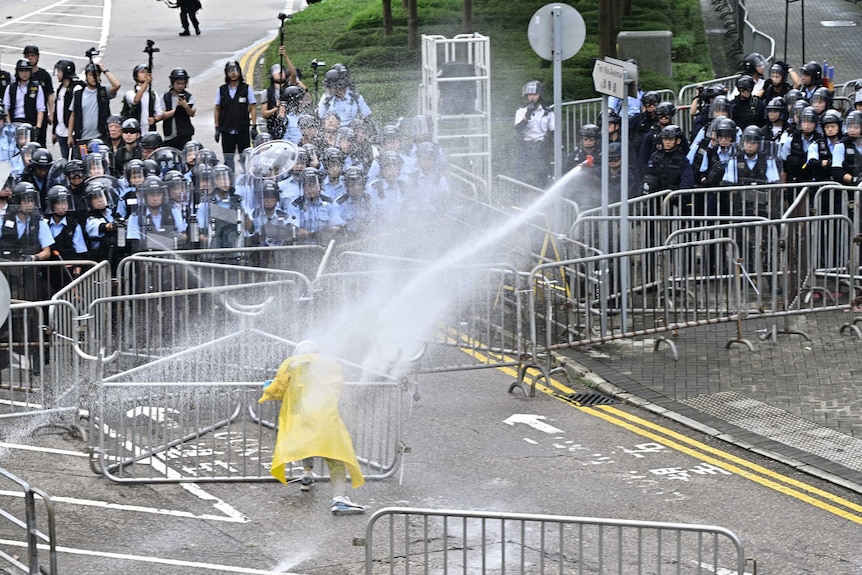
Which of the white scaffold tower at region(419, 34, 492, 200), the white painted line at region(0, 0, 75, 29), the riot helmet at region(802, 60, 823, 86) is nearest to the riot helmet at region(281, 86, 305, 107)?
the white scaffold tower at region(419, 34, 492, 200)

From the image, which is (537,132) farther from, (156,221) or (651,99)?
(156,221)

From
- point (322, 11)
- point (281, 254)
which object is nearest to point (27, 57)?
point (281, 254)

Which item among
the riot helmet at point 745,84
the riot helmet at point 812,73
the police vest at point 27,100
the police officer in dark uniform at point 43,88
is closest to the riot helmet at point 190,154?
the police officer in dark uniform at point 43,88

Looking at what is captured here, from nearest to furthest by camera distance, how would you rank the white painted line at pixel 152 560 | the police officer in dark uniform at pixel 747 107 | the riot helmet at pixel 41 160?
the white painted line at pixel 152 560 < the riot helmet at pixel 41 160 < the police officer in dark uniform at pixel 747 107

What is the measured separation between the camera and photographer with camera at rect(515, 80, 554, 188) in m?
20.8

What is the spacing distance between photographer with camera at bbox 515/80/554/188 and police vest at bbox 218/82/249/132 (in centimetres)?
359

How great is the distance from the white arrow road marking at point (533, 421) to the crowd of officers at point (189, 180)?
4.19 m

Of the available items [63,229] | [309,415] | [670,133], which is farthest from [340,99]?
[309,415]

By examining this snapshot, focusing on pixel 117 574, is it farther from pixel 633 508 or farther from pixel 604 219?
pixel 604 219

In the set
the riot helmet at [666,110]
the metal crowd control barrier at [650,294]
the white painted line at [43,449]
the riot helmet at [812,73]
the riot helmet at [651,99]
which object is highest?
the riot helmet at [812,73]

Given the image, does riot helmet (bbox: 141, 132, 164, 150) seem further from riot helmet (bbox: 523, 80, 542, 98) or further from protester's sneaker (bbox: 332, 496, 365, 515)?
protester's sneaker (bbox: 332, 496, 365, 515)

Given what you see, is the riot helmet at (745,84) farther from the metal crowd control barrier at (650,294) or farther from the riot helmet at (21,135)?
the riot helmet at (21,135)

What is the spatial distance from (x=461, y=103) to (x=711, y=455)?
385 inches

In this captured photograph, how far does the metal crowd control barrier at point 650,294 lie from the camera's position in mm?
14508
